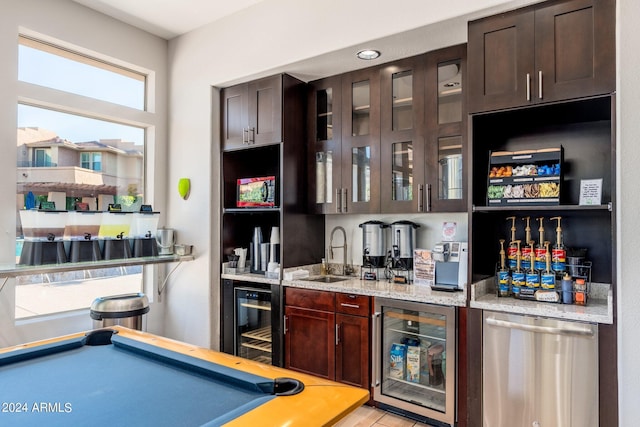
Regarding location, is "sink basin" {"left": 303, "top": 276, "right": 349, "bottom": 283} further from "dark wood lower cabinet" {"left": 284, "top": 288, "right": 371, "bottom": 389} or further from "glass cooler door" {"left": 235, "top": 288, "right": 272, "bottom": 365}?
"glass cooler door" {"left": 235, "top": 288, "right": 272, "bottom": 365}

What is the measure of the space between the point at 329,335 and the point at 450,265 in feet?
3.44

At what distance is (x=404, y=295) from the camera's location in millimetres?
2773

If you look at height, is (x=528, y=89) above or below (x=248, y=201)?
above

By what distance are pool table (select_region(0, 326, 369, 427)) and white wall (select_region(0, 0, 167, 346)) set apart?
171 cm

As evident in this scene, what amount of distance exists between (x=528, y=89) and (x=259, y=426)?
2.26m

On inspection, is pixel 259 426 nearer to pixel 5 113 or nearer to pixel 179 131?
pixel 5 113

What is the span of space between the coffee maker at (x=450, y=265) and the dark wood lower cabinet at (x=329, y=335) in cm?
55

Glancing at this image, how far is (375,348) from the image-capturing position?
9.65 feet

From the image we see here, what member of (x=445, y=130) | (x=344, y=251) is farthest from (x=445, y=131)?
(x=344, y=251)

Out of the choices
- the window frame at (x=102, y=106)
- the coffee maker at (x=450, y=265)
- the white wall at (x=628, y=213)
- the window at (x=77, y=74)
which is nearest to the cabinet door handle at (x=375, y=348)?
the coffee maker at (x=450, y=265)

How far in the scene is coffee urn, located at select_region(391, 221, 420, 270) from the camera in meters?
3.25

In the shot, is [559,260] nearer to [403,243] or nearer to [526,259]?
[526,259]

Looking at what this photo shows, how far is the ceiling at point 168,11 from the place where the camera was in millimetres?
3514

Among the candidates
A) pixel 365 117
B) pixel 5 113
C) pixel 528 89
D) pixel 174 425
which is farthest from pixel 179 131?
pixel 174 425
